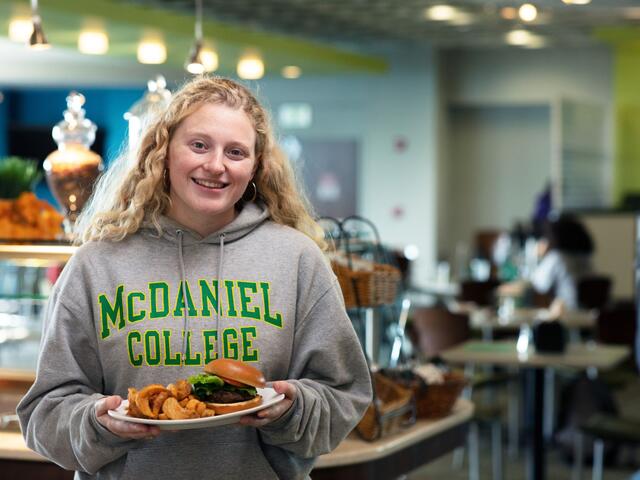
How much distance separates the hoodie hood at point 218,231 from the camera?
2.44 metres

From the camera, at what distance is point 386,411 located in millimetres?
3789

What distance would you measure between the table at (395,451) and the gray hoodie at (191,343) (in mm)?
1125

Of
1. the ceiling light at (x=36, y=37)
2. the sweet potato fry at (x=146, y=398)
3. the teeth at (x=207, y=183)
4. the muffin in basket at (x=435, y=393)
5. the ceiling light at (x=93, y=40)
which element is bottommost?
the muffin in basket at (x=435, y=393)

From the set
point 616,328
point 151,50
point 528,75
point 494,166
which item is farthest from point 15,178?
point 494,166

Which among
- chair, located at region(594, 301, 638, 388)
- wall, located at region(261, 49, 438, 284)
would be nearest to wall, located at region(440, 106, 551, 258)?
wall, located at region(261, 49, 438, 284)

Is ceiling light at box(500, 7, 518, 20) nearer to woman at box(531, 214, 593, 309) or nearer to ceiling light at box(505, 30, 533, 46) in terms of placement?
ceiling light at box(505, 30, 533, 46)

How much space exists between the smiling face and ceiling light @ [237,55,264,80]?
29.2 ft

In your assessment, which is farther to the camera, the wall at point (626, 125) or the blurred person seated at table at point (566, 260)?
the wall at point (626, 125)

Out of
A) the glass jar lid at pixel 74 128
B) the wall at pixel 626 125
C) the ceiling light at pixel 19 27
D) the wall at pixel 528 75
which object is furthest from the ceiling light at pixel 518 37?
the glass jar lid at pixel 74 128

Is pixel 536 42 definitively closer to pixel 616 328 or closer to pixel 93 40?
pixel 93 40

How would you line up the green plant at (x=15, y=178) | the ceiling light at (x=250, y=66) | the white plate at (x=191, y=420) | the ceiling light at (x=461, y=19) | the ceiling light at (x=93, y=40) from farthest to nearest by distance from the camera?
the ceiling light at (x=250, y=66) < the ceiling light at (x=461, y=19) < the ceiling light at (x=93, y=40) < the green plant at (x=15, y=178) < the white plate at (x=191, y=420)

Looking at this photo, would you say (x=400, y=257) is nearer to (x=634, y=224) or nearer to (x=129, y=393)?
(x=634, y=224)

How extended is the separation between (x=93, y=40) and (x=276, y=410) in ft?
25.9

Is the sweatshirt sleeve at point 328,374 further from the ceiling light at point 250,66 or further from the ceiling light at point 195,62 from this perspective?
the ceiling light at point 250,66
